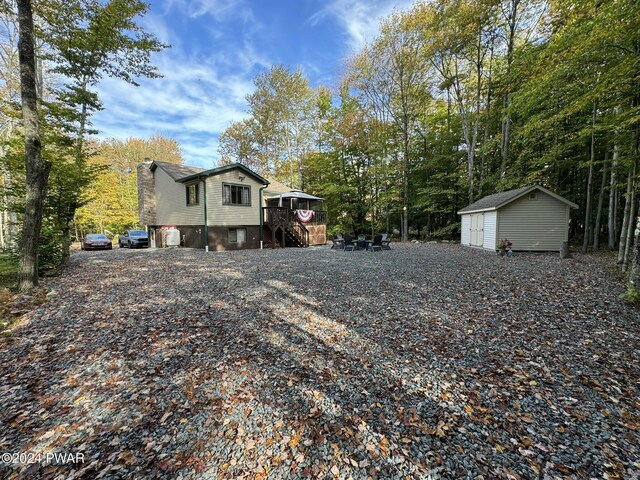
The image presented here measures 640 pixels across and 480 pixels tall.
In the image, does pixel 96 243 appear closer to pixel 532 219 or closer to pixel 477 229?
pixel 477 229

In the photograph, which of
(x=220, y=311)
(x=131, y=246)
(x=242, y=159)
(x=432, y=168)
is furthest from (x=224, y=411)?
(x=242, y=159)

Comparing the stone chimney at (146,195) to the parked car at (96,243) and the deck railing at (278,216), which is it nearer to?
the parked car at (96,243)

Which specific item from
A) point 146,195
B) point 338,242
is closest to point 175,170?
point 146,195

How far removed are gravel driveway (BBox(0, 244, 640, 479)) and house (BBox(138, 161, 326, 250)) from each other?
33.2 feet

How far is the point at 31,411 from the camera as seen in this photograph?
2.53m

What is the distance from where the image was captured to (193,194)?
632 inches

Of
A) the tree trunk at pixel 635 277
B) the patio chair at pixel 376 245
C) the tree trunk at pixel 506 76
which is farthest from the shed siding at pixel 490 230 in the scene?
the tree trunk at pixel 635 277

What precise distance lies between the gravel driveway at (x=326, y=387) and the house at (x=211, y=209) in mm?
10127

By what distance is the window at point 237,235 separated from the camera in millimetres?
16328

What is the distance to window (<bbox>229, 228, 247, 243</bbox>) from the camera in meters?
16.3

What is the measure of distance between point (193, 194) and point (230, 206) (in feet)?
7.73

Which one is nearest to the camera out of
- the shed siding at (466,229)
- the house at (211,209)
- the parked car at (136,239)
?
the house at (211,209)

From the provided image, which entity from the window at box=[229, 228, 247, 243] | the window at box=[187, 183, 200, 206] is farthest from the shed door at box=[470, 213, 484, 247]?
the window at box=[187, 183, 200, 206]

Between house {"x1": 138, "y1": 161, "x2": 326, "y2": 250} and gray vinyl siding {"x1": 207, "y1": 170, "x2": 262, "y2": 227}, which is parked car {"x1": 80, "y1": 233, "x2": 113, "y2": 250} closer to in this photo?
house {"x1": 138, "y1": 161, "x2": 326, "y2": 250}
